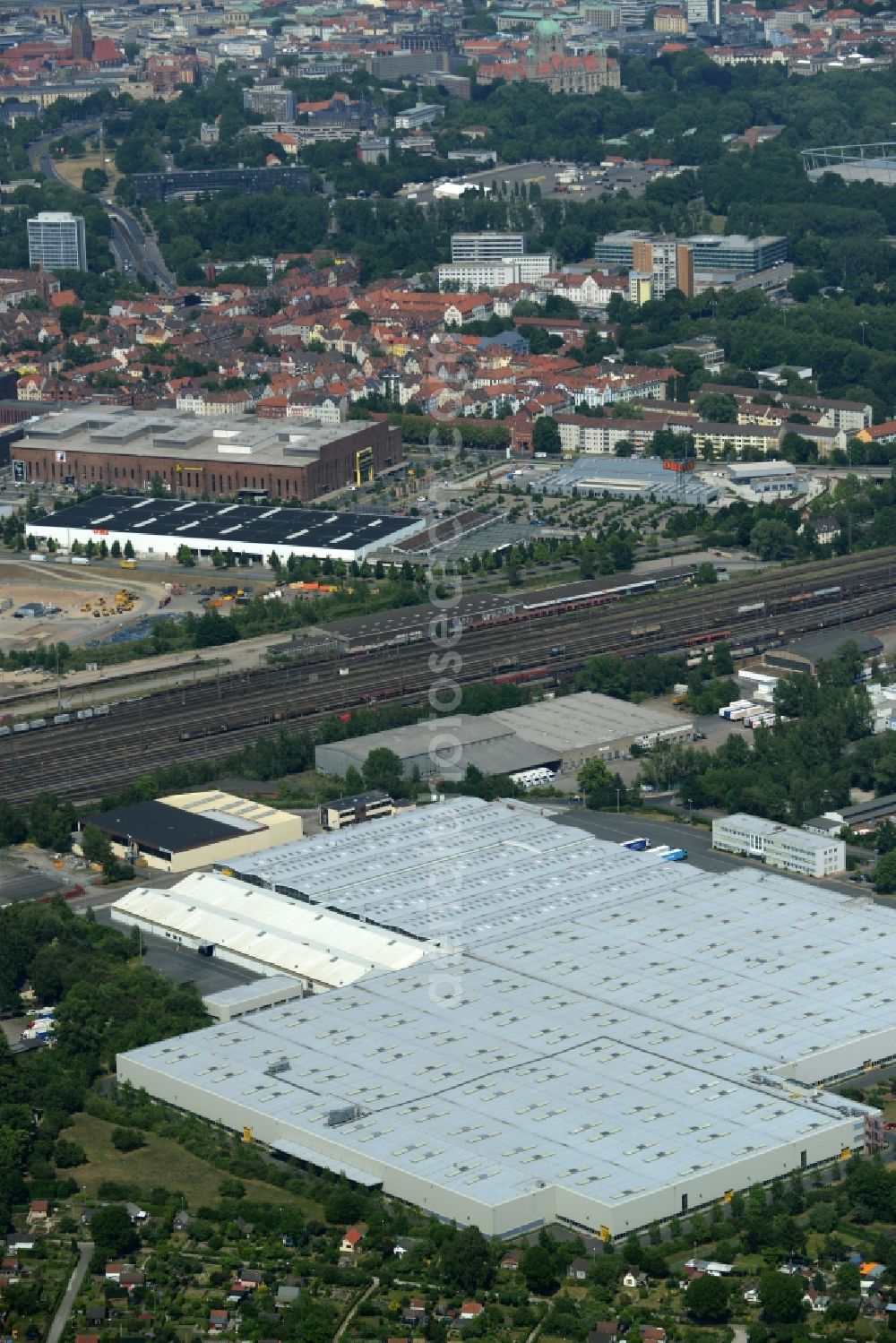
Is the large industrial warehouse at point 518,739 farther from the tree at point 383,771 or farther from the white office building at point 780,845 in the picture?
the white office building at point 780,845

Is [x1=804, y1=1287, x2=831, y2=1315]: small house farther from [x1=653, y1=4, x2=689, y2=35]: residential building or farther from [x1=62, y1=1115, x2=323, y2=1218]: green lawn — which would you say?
[x1=653, y1=4, x2=689, y2=35]: residential building

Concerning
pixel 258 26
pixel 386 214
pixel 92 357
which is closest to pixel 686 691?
pixel 92 357

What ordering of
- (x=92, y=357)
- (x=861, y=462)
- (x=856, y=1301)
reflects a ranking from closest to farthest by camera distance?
(x=856, y=1301), (x=861, y=462), (x=92, y=357)

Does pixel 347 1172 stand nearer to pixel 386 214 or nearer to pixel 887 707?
pixel 887 707

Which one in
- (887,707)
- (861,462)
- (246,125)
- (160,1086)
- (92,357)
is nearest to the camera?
(160,1086)

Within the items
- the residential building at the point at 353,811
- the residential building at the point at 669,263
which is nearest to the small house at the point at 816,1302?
the residential building at the point at 353,811

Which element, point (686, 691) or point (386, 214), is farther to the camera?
point (386, 214)

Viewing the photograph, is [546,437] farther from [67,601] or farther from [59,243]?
[59,243]

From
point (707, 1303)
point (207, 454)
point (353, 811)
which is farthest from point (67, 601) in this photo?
point (707, 1303)
